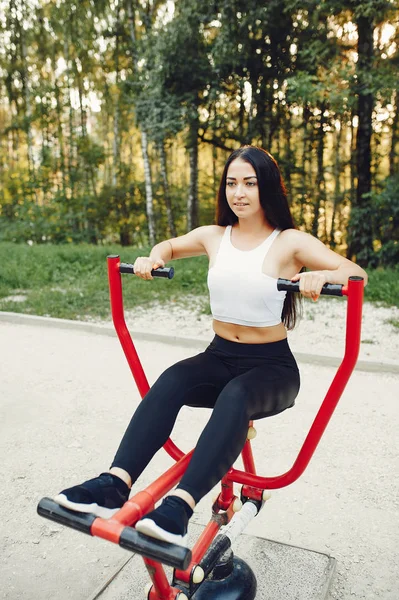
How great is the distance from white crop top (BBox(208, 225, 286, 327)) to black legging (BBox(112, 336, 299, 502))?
10cm

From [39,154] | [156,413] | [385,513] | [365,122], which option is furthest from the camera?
[39,154]

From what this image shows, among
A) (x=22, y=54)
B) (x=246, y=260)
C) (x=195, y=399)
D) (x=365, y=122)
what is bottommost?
(x=195, y=399)

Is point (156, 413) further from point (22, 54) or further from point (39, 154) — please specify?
point (22, 54)

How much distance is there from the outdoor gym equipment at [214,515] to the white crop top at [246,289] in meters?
0.20

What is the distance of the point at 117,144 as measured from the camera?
704 inches

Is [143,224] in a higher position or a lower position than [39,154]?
lower

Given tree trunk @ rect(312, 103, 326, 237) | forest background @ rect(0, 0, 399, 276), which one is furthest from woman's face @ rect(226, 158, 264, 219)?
tree trunk @ rect(312, 103, 326, 237)

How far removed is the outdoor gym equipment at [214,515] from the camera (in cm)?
130

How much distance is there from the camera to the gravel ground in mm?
4797

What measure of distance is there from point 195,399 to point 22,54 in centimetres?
1844

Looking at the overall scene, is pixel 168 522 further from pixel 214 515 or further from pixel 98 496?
pixel 214 515

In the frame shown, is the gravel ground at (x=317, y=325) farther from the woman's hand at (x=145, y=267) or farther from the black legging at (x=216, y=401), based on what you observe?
the woman's hand at (x=145, y=267)

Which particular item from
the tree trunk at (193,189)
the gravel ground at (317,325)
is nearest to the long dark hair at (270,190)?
the gravel ground at (317,325)

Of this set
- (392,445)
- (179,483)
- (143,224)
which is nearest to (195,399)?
(179,483)
